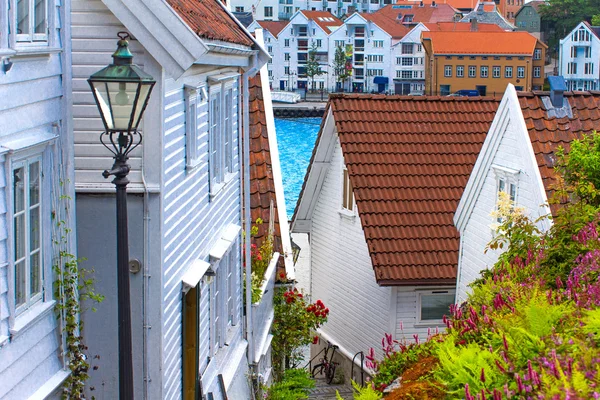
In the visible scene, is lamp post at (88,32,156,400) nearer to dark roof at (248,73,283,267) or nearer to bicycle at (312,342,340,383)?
dark roof at (248,73,283,267)

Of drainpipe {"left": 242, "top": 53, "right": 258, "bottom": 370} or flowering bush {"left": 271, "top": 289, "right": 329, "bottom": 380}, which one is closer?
drainpipe {"left": 242, "top": 53, "right": 258, "bottom": 370}

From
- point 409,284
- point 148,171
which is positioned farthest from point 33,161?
point 409,284

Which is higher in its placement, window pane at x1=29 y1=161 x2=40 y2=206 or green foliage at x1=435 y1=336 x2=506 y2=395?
window pane at x1=29 y1=161 x2=40 y2=206

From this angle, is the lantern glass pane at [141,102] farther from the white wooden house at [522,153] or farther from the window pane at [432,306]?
the window pane at [432,306]

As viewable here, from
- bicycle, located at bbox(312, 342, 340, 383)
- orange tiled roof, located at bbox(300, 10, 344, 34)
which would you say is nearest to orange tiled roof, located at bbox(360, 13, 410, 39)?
orange tiled roof, located at bbox(300, 10, 344, 34)

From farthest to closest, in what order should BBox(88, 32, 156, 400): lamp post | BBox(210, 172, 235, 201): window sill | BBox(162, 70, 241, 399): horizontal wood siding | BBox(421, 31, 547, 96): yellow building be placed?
1. BBox(421, 31, 547, 96): yellow building
2. BBox(210, 172, 235, 201): window sill
3. BBox(162, 70, 241, 399): horizontal wood siding
4. BBox(88, 32, 156, 400): lamp post

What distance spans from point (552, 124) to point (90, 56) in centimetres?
968

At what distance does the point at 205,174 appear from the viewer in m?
11.3

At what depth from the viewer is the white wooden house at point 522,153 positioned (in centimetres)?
1593

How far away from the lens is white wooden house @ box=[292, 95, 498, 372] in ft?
68.3

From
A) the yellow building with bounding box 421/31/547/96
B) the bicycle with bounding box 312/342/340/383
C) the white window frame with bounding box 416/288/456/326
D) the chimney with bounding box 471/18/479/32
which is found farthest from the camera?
the chimney with bounding box 471/18/479/32

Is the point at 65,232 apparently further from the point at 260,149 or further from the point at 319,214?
the point at 319,214

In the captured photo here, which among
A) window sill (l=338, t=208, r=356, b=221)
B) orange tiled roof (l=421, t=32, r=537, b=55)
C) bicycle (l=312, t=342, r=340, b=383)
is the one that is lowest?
bicycle (l=312, t=342, r=340, b=383)

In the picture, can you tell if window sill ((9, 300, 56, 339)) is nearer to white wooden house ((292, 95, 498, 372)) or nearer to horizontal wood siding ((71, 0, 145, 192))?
horizontal wood siding ((71, 0, 145, 192))
